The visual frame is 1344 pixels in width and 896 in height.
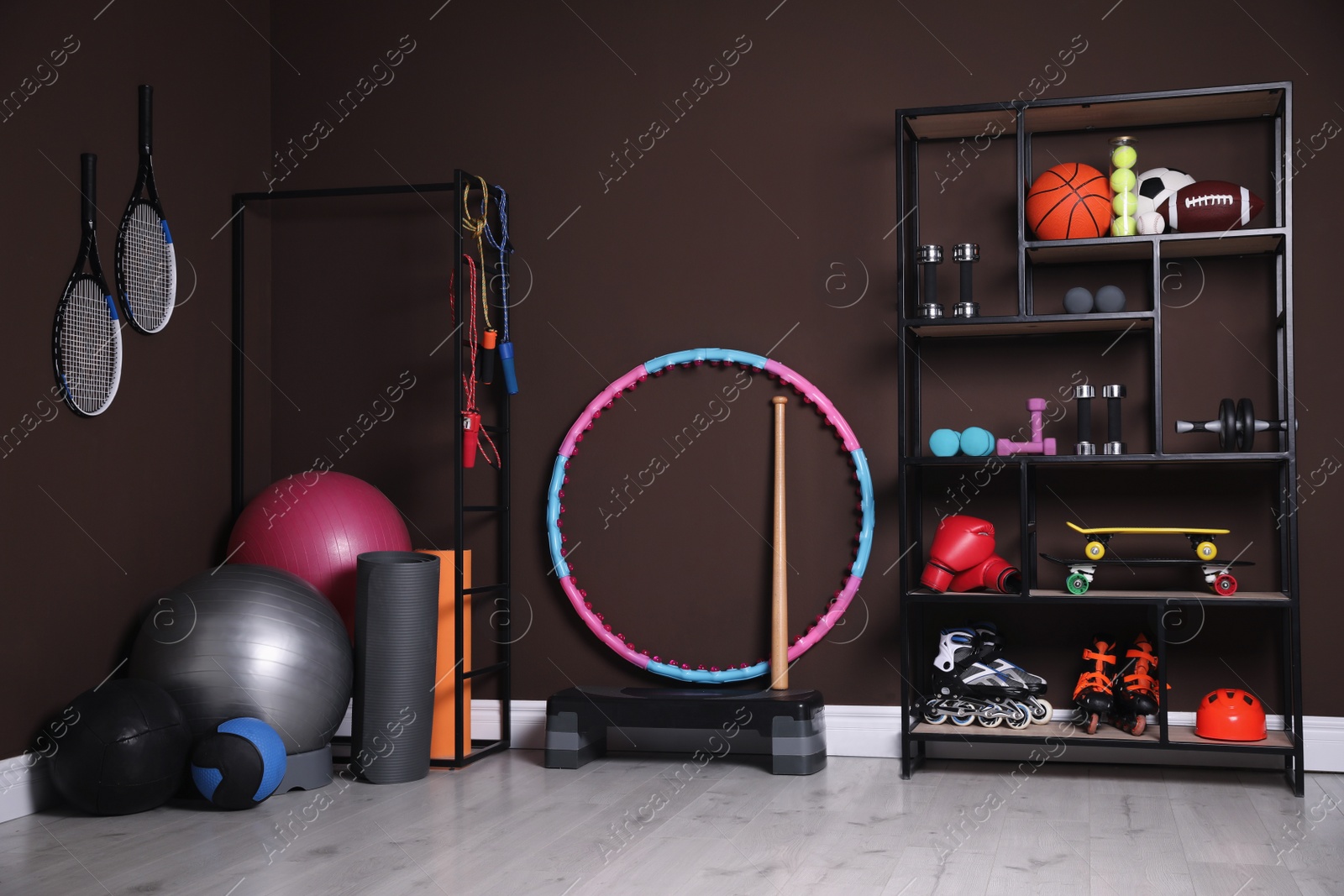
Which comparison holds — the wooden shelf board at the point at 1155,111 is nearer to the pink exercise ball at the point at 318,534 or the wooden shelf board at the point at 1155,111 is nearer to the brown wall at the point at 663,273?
the brown wall at the point at 663,273

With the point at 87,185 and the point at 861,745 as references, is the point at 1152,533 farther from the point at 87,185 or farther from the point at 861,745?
the point at 87,185

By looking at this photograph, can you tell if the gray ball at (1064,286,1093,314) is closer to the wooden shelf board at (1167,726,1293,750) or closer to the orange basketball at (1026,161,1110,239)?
the orange basketball at (1026,161,1110,239)

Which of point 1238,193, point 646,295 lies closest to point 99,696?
point 646,295

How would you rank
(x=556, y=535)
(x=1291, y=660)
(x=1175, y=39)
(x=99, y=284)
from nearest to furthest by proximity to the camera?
(x=1291, y=660) → (x=99, y=284) → (x=1175, y=39) → (x=556, y=535)

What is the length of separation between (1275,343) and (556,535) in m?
2.30

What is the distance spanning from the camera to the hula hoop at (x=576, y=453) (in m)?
3.70

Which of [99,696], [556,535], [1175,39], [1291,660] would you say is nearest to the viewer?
[99,696]

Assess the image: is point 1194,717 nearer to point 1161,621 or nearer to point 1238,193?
point 1161,621

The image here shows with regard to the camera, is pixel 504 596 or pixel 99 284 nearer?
pixel 99 284

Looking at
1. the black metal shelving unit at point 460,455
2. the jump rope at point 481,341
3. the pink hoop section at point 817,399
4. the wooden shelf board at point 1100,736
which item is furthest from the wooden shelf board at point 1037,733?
the jump rope at point 481,341

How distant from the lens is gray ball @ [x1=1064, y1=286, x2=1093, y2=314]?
3334mm

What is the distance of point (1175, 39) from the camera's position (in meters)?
3.57

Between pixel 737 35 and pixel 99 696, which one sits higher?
pixel 737 35

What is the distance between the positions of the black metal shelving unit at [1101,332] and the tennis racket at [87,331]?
7.53 ft
